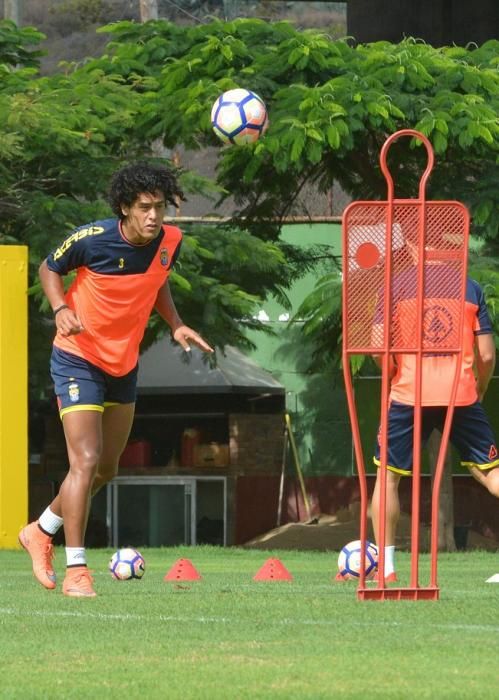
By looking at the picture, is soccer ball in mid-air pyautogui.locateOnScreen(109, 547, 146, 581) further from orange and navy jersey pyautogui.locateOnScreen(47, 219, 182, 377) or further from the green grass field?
orange and navy jersey pyautogui.locateOnScreen(47, 219, 182, 377)

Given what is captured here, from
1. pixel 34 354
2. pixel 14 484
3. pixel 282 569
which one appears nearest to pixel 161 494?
pixel 34 354

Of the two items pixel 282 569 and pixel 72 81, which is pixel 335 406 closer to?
pixel 72 81

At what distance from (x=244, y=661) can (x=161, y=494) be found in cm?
2218

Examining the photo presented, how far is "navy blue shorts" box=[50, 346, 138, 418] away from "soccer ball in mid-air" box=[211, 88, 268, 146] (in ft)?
28.4

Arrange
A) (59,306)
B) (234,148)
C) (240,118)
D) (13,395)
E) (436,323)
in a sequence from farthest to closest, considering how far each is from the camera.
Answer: (234,148)
(13,395)
(240,118)
(59,306)
(436,323)

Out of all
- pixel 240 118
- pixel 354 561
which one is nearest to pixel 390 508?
pixel 354 561

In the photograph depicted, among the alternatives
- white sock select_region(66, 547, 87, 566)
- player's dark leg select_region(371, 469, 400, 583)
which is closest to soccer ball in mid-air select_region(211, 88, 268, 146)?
player's dark leg select_region(371, 469, 400, 583)

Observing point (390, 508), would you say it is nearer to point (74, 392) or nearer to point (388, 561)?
point (388, 561)

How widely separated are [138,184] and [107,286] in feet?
1.71

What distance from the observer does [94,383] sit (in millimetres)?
8398

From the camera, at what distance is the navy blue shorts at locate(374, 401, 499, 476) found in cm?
941

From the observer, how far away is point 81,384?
27.5ft

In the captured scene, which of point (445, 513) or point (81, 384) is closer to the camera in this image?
point (81, 384)

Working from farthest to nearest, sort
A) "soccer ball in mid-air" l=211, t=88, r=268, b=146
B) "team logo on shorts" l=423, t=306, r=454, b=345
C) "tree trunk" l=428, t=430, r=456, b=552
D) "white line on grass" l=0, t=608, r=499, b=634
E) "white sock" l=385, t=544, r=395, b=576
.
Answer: "tree trunk" l=428, t=430, r=456, b=552 < "soccer ball in mid-air" l=211, t=88, r=268, b=146 < "white sock" l=385, t=544, r=395, b=576 < "team logo on shorts" l=423, t=306, r=454, b=345 < "white line on grass" l=0, t=608, r=499, b=634
